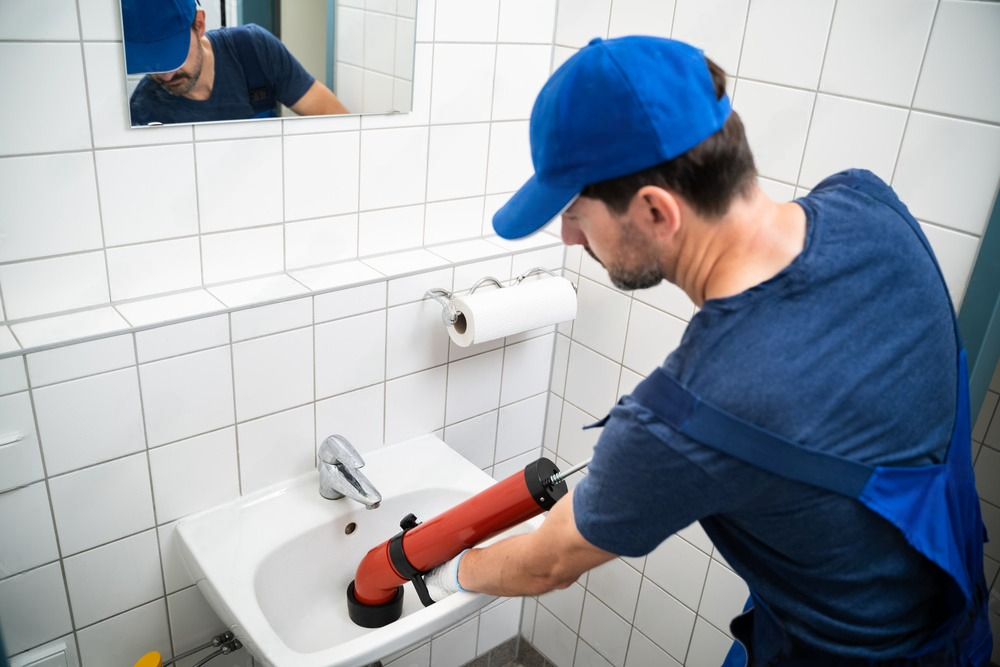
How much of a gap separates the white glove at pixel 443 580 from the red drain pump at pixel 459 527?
0.01m

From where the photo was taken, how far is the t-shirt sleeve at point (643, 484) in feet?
2.84

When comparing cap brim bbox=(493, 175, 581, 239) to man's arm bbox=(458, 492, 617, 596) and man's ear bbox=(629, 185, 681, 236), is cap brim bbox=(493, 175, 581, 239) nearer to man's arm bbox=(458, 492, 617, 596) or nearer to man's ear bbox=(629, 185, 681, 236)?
man's ear bbox=(629, 185, 681, 236)

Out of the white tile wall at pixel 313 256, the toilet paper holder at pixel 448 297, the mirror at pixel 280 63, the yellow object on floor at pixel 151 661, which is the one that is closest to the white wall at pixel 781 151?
the white tile wall at pixel 313 256

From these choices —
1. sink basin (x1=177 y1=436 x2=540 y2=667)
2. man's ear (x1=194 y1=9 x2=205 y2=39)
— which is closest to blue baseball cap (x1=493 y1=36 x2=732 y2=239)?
man's ear (x1=194 y1=9 x2=205 y2=39)

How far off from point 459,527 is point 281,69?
862 millimetres

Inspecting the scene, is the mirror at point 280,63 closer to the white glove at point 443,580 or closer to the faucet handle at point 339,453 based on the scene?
the faucet handle at point 339,453

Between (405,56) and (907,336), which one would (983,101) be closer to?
(907,336)

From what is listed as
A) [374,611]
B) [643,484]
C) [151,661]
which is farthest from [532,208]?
[151,661]

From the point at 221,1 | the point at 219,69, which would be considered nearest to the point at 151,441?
the point at 219,69

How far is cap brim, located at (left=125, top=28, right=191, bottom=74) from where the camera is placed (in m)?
1.22

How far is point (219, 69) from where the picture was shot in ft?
4.36

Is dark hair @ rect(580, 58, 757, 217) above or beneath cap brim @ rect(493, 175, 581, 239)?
above

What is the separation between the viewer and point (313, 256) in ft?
5.20

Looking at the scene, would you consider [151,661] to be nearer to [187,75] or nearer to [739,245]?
[187,75]
